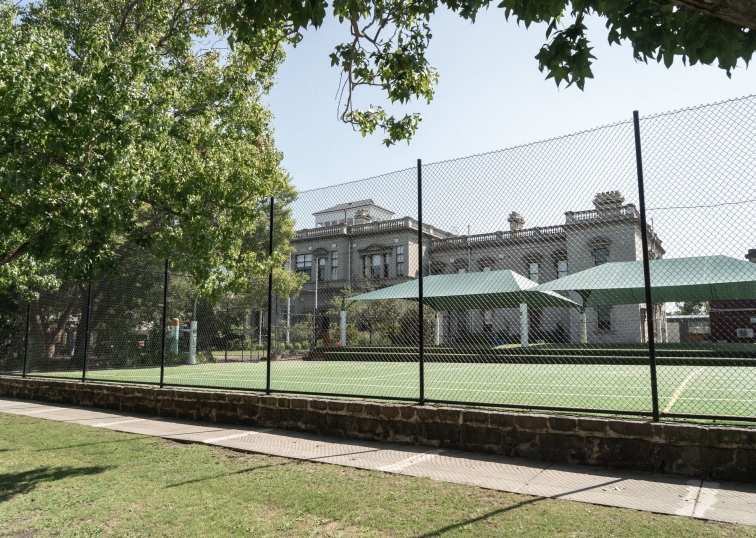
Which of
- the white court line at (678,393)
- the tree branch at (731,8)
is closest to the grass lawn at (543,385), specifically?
the white court line at (678,393)

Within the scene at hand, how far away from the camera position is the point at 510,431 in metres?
6.46

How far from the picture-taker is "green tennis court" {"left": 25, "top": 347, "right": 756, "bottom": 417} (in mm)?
9383

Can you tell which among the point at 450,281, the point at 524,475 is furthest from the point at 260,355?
the point at 524,475

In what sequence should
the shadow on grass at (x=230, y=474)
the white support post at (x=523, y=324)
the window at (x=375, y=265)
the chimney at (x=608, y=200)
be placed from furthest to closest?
the window at (x=375, y=265)
the white support post at (x=523, y=324)
the chimney at (x=608, y=200)
the shadow on grass at (x=230, y=474)

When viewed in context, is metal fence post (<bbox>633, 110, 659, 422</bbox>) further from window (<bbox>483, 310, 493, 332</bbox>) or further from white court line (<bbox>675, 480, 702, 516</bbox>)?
window (<bbox>483, 310, 493, 332</bbox>)

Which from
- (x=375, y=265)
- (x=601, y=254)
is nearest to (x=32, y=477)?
(x=601, y=254)

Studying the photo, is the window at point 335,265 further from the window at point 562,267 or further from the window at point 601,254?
the window at point 601,254

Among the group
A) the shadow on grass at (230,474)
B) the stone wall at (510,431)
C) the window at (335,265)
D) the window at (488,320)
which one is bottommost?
the shadow on grass at (230,474)

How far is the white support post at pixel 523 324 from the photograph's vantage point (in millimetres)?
11643

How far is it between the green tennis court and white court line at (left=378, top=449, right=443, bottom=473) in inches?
38.1

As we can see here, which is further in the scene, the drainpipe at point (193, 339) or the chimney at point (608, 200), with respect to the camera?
the drainpipe at point (193, 339)

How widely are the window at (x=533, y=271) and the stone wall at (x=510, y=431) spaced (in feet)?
16.5

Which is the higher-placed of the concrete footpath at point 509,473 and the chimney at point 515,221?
the chimney at point 515,221

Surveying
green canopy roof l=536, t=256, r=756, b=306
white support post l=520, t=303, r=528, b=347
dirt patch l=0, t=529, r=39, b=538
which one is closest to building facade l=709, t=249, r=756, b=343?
green canopy roof l=536, t=256, r=756, b=306
